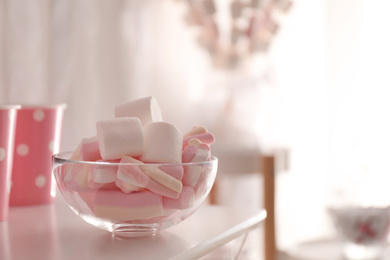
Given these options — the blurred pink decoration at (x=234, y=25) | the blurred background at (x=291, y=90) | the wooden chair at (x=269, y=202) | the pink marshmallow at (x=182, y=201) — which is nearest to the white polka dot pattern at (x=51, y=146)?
the pink marshmallow at (x=182, y=201)

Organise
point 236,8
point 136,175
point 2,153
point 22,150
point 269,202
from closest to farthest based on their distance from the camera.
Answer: point 136,175
point 2,153
point 22,150
point 269,202
point 236,8

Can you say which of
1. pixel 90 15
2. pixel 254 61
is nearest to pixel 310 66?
pixel 254 61

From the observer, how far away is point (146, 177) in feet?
2.32

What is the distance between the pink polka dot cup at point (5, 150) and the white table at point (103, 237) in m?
0.03

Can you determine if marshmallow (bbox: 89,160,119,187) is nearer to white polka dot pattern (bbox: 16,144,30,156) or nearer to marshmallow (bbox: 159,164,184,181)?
marshmallow (bbox: 159,164,184,181)

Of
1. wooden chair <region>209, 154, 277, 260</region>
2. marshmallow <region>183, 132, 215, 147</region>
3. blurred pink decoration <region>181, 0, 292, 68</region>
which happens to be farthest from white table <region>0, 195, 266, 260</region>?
blurred pink decoration <region>181, 0, 292, 68</region>

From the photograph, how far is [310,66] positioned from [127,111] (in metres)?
1.58

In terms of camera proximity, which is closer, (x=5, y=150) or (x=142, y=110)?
(x=142, y=110)

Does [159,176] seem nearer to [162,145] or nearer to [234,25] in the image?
[162,145]

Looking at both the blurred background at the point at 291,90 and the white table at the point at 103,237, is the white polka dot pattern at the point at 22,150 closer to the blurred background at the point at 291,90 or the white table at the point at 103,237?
the white table at the point at 103,237

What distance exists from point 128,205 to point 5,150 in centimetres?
28

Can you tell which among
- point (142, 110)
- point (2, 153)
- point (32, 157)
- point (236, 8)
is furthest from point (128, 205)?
point (236, 8)

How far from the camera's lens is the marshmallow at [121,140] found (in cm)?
72

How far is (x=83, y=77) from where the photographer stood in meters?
1.78
